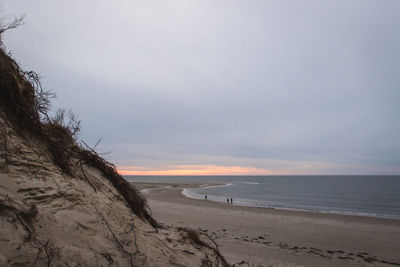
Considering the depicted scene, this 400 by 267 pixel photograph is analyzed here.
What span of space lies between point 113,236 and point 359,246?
43.9ft

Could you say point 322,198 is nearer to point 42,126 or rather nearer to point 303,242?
point 303,242

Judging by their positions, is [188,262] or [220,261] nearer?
[188,262]

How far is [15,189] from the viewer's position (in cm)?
307

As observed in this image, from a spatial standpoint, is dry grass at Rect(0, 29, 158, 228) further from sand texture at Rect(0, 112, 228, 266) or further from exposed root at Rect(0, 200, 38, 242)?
exposed root at Rect(0, 200, 38, 242)

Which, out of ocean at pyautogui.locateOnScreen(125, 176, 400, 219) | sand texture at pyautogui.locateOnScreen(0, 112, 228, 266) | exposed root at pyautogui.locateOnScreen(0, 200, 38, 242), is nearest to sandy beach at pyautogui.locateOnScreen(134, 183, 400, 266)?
sand texture at pyautogui.locateOnScreen(0, 112, 228, 266)

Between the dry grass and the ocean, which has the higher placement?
the dry grass

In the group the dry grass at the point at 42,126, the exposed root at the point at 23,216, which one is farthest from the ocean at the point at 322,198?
the exposed root at the point at 23,216

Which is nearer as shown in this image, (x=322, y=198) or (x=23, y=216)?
(x=23, y=216)

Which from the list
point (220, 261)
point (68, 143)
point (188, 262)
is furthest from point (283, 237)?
point (68, 143)

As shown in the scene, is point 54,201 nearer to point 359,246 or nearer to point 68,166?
point 68,166

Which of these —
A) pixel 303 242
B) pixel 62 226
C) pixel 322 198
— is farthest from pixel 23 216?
pixel 322 198

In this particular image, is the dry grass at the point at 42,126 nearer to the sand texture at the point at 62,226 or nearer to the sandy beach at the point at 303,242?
the sand texture at the point at 62,226

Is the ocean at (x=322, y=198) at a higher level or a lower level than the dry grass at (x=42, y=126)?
lower

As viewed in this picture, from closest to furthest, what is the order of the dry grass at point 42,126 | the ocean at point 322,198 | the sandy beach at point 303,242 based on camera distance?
the dry grass at point 42,126
the sandy beach at point 303,242
the ocean at point 322,198
